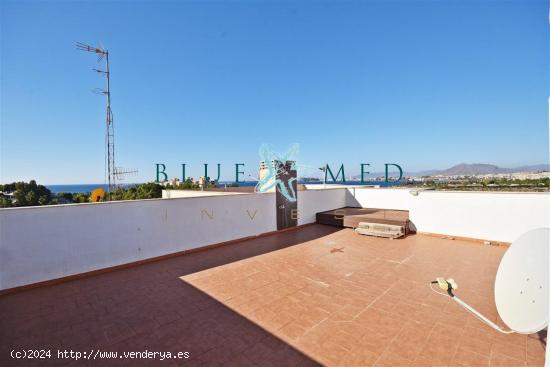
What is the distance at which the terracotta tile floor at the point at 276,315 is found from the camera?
108 inches

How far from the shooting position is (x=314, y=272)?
5.16 meters

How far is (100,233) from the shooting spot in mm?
5125

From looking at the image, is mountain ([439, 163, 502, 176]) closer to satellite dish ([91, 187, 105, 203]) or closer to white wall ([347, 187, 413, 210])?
white wall ([347, 187, 413, 210])

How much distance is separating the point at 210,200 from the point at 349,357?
5.28 meters

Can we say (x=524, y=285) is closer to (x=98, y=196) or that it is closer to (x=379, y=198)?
(x=379, y=198)

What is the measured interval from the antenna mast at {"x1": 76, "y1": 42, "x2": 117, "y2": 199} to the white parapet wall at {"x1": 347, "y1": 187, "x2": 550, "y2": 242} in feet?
43.7

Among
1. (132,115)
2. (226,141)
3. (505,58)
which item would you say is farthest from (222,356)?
(226,141)

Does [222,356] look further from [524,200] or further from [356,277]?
[524,200]

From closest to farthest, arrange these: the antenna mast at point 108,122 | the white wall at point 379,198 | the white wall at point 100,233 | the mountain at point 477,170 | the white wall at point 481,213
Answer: the white wall at point 100,233 → the white wall at point 481,213 → the white wall at point 379,198 → the antenna mast at point 108,122 → the mountain at point 477,170

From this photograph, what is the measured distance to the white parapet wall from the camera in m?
6.57

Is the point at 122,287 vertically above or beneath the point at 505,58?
beneath

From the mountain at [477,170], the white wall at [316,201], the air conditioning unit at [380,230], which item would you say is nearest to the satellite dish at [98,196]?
the white wall at [316,201]

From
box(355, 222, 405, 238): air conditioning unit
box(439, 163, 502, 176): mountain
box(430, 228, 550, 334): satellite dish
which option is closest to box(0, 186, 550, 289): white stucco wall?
box(355, 222, 405, 238): air conditioning unit

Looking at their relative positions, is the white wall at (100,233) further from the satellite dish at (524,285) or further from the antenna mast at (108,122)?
the antenna mast at (108,122)
